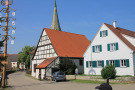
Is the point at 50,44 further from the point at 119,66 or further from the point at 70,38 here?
the point at 119,66

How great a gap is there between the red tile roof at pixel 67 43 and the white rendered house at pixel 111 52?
5.12 m

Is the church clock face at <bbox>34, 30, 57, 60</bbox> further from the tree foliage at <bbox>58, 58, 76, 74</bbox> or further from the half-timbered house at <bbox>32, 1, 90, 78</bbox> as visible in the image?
the tree foliage at <bbox>58, 58, 76, 74</bbox>

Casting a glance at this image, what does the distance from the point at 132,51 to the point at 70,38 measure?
1879 centimetres

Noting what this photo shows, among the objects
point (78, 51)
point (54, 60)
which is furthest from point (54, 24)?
point (54, 60)

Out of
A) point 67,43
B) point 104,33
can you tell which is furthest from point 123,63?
point 67,43

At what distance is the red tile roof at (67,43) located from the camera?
34272 mm

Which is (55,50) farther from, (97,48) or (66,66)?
(97,48)

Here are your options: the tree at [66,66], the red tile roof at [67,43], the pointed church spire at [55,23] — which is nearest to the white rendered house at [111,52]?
the tree at [66,66]

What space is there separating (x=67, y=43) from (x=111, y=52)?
13.0m

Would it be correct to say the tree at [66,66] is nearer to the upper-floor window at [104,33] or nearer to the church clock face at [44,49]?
the church clock face at [44,49]

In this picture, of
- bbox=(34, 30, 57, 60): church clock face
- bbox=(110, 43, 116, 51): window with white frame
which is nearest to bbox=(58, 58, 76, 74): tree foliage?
bbox=(34, 30, 57, 60): church clock face

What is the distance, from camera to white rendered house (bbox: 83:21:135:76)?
24.7 m

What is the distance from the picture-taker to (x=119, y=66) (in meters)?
25.5

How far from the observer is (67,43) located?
3794 centimetres
